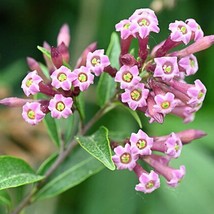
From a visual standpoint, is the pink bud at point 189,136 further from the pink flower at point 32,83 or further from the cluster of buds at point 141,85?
the pink flower at point 32,83

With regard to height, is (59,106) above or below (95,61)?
below

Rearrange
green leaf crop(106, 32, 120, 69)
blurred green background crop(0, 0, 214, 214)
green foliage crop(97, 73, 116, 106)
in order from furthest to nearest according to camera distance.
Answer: blurred green background crop(0, 0, 214, 214)
green leaf crop(106, 32, 120, 69)
green foliage crop(97, 73, 116, 106)

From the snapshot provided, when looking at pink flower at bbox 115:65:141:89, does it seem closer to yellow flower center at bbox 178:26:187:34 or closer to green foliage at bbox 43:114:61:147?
yellow flower center at bbox 178:26:187:34

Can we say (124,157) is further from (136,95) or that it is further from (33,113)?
(33,113)

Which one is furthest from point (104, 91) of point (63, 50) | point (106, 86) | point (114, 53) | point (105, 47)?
point (105, 47)

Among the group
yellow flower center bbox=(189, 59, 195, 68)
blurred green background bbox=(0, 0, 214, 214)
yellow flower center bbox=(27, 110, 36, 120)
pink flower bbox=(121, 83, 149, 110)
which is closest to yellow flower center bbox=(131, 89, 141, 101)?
pink flower bbox=(121, 83, 149, 110)

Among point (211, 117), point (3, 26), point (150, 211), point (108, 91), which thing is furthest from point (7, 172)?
point (3, 26)

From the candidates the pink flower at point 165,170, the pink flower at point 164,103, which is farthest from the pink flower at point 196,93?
the pink flower at point 165,170

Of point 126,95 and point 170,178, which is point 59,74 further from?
point 170,178
